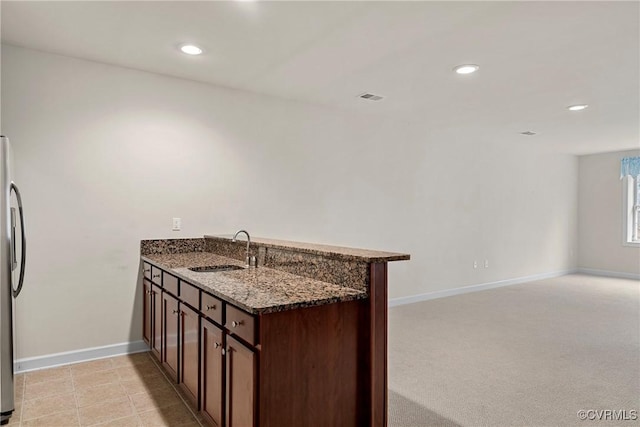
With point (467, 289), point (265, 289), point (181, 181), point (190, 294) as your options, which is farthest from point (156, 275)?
point (467, 289)

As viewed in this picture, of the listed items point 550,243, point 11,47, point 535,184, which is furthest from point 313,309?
point 550,243

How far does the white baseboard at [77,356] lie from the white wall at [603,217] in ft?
27.8

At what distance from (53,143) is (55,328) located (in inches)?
59.5

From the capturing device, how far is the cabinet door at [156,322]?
10.2 ft

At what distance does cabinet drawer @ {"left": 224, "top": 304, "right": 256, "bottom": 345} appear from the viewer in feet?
5.84

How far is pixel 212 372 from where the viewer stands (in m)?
2.16

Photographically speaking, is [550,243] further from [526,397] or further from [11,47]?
[11,47]

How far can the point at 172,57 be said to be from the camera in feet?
10.9

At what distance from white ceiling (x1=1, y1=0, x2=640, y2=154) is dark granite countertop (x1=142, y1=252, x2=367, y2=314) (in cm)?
166

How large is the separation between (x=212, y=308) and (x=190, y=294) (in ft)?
1.25

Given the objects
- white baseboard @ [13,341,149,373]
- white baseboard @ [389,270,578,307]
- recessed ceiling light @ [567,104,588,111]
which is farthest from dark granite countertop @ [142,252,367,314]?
recessed ceiling light @ [567,104,588,111]

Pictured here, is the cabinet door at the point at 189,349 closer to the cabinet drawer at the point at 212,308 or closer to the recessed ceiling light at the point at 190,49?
the cabinet drawer at the point at 212,308

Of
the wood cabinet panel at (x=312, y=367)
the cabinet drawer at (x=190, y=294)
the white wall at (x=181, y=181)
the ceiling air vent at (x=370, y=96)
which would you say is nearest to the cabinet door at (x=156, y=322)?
the white wall at (x=181, y=181)

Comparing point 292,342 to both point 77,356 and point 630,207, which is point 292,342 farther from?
point 630,207
